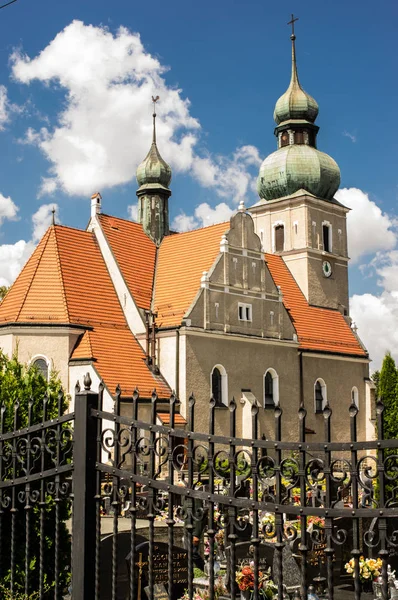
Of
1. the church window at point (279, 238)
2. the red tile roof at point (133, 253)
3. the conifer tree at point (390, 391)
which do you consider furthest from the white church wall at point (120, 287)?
the church window at point (279, 238)

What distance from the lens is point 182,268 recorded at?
32031mm

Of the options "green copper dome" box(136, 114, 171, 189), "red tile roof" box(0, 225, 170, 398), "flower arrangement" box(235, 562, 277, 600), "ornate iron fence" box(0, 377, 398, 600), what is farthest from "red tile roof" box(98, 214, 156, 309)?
"ornate iron fence" box(0, 377, 398, 600)

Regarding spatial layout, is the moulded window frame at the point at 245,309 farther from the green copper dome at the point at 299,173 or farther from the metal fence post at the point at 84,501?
the metal fence post at the point at 84,501

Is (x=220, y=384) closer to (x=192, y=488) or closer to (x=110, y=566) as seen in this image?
(x=110, y=566)

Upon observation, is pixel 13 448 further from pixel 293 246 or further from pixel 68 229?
pixel 293 246

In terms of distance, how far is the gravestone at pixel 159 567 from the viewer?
1001 centimetres

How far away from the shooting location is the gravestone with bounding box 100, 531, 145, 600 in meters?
10.8

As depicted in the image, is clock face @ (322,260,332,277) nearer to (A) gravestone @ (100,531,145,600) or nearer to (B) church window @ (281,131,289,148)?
(B) church window @ (281,131,289,148)

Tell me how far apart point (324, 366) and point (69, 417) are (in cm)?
3078

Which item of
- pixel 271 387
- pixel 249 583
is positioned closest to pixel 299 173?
pixel 271 387

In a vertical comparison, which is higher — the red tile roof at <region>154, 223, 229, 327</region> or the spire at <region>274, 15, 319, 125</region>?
the spire at <region>274, 15, 319, 125</region>

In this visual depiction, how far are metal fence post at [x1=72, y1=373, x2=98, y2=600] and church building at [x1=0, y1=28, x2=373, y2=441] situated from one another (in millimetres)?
19443

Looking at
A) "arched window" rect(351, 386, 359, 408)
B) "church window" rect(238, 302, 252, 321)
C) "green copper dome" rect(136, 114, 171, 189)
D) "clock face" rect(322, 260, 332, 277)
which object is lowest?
"arched window" rect(351, 386, 359, 408)

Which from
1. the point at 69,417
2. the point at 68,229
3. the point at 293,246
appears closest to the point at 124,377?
the point at 68,229
